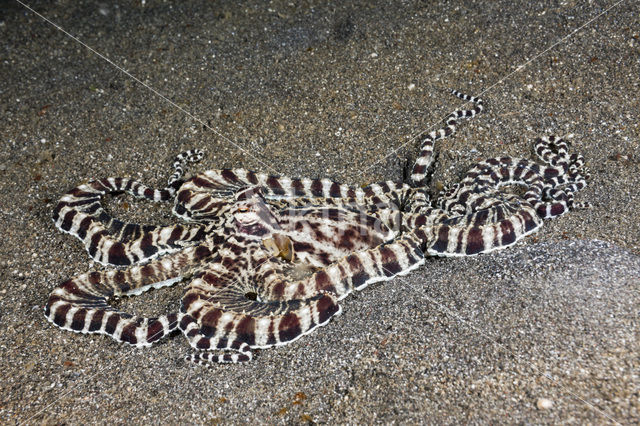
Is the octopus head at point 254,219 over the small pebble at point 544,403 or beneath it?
beneath

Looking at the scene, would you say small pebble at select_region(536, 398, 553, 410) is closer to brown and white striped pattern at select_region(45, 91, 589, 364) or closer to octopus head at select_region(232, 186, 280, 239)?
brown and white striped pattern at select_region(45, 91, 589, 364)

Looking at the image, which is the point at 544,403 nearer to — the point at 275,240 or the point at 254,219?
the point at 275,240

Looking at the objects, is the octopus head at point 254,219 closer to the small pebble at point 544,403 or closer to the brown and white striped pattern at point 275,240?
the brown and white striped pattern at point 275,240

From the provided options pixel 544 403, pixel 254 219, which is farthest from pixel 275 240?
pixel 544 403

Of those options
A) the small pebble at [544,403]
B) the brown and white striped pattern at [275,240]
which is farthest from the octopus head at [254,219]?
the small pebble at [544,403]

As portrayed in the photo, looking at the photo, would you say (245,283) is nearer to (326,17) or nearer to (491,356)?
(491,356)

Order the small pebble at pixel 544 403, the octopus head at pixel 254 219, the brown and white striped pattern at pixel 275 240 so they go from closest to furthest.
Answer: the small pebble at pixel 544 403, the brown and white striped pattern at pixel 275 240, the octopus head at pixel 254 219
